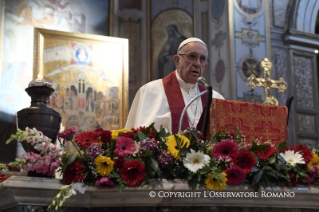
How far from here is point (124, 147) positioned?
2.73 meters

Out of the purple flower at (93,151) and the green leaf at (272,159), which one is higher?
the purple flower at (93,151)

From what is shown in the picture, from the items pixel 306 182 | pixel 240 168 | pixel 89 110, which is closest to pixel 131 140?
pixel 240 168

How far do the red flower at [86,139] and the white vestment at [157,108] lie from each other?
1.27 meters

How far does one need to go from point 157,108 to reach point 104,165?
1648 millimetres

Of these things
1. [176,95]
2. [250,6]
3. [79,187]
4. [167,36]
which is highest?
[250,6]

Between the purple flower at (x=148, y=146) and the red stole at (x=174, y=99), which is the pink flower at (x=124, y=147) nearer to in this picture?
the purple flower at (x=148, y=146)

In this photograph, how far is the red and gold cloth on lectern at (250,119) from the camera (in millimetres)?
3143

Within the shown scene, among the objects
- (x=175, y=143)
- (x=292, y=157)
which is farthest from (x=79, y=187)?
(x=292, y=157)

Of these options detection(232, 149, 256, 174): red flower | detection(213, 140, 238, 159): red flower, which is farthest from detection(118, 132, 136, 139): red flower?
detection(232, 149, 256, 174): red flower

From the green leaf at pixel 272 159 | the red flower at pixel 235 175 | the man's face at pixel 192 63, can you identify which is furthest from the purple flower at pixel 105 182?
the man's face at pixel 192 63

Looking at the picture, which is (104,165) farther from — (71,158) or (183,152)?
(183,152)

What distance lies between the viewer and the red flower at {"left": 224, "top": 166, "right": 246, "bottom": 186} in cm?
266

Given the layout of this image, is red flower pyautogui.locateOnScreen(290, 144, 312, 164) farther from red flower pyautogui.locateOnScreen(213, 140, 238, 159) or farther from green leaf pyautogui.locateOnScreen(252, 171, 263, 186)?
red flower pyautogui.locateOnScreen(213, 140, 238, 159)

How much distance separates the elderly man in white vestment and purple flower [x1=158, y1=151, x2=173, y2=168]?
132 centimetres
